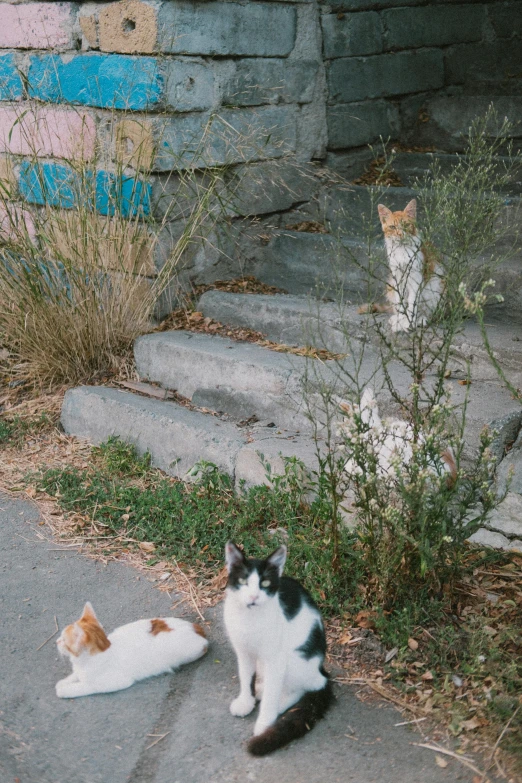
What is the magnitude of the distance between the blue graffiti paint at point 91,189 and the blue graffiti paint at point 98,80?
1.30ft

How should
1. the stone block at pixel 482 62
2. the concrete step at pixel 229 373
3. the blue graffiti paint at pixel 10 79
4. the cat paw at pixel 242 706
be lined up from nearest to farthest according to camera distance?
the cat paw at pixel 242 706, the concrete step at pixel 229 373, the blue graffiti paint at pixel 10 79, the stone block at pixel 482 62

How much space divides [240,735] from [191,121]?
3.41m

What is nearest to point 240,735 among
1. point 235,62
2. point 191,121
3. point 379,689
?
point 379,689

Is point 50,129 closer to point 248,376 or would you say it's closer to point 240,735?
point 248,376

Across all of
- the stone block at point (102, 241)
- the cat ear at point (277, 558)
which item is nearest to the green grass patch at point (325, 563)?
the cat ear at point (277, 558)

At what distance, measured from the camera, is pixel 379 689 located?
2707mm

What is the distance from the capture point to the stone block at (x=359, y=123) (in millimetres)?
5449

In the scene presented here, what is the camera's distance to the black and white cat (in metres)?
2.51

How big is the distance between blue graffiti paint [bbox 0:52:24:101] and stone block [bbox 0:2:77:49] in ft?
0.26

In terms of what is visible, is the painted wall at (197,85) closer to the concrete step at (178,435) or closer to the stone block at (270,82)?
the stone block at (270,82)

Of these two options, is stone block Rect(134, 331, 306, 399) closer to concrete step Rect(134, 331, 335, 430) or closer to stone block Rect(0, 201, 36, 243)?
concrete step Rect(134, 331, 335, 430)

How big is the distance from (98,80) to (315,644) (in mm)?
3460

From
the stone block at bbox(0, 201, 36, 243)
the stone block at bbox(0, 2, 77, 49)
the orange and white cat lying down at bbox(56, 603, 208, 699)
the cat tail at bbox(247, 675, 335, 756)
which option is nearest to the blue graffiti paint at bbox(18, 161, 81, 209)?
the stone block at bbox(0, 201, 36, 243)

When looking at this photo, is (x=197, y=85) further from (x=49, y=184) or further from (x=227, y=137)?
(x=49, y=184)
